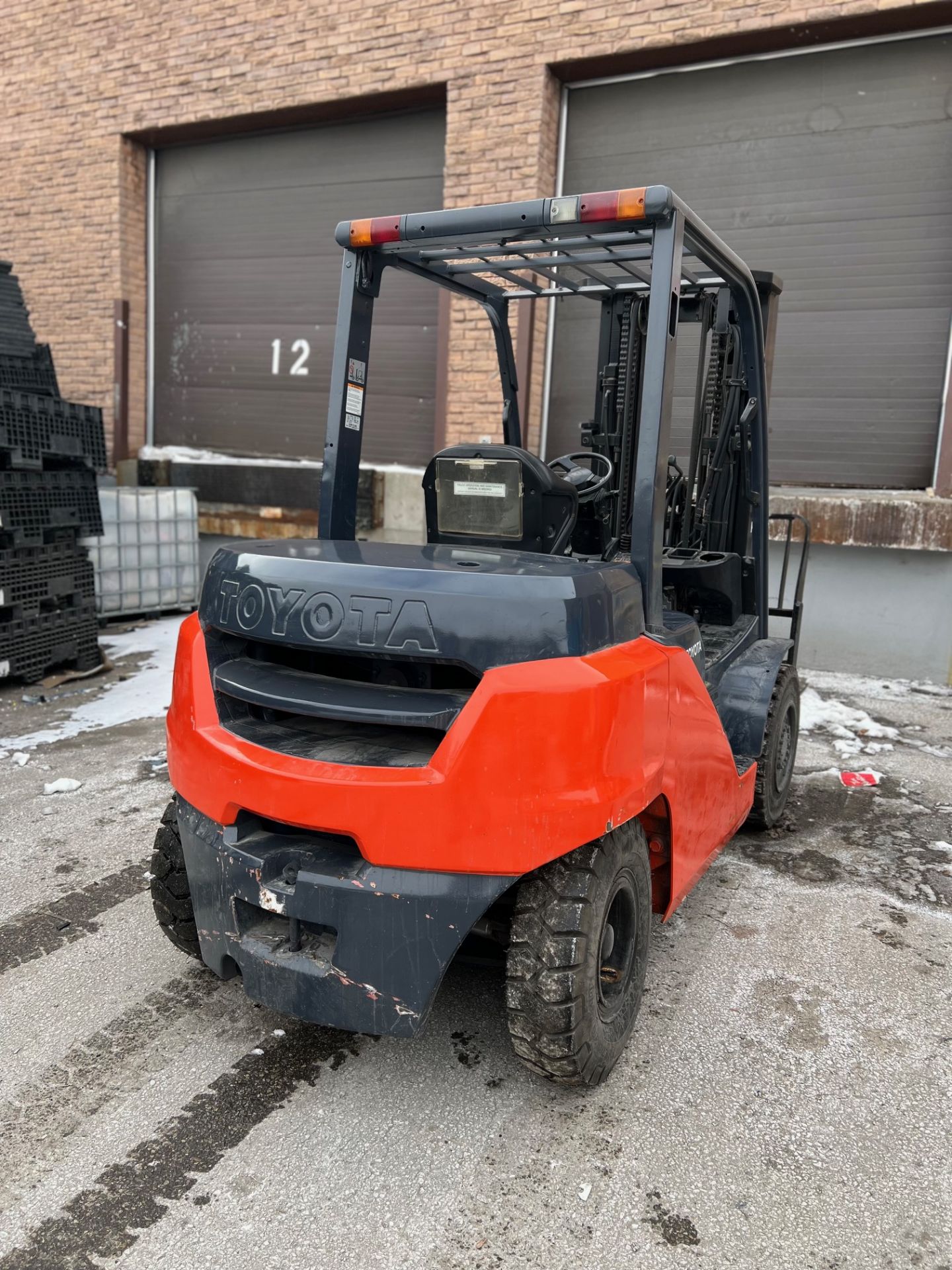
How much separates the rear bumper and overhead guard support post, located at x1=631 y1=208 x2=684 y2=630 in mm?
1019

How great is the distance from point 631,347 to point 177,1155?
3247mm

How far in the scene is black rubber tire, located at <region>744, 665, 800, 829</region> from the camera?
158 inches

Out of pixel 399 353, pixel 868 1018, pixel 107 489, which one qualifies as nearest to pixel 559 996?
pixel 868 1018

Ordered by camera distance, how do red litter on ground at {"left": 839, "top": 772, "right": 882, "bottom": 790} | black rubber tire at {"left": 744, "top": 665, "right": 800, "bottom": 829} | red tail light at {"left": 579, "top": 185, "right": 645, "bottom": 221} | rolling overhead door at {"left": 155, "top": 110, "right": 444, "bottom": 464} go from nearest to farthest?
red tail light at {"left": 579, "top": 185, "right": 645, "bottom": 221} < black rubber tire at {"left": 744, "top": 665, "right": 800, "bottom": 829} < red litter on ground at {"left": 839, "top": 772, "right": 882, "bottom": 790} < rolling overhead door at {"left": 155, "top": 110, "right": 444, "bottom": 464}

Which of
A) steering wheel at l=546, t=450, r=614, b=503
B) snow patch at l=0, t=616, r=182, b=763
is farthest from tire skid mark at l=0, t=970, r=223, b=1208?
snow patch at l=0, t=616, r=182, b=763

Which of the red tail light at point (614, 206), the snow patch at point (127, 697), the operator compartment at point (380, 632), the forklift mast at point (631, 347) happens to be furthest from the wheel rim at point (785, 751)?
the snow patch at point (127, 697)

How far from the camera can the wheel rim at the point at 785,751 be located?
13.8ft

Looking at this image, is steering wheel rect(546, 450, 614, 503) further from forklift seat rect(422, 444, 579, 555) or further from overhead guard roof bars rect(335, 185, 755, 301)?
overhead guard roof bars rect(335, 185, 755, 301)

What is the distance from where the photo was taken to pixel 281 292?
10.3 m

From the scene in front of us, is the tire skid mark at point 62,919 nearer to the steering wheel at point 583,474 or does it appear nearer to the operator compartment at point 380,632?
the operator compartment at point 380,632

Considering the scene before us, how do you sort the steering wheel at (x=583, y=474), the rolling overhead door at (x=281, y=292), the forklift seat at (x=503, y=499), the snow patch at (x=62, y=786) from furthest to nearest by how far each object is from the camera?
the rolling overhead door at (x=281, y=292) < the snow patch at (x=62, y=786) < the steering wheel at (x=583, y=474) < the forklift seat at (x=503, y=499)

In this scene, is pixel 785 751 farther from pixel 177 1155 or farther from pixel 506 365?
pixel 177 1155

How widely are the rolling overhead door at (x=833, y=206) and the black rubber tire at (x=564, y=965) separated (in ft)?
18.7

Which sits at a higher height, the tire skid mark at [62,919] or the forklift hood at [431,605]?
the forklift hood at [431,605]
